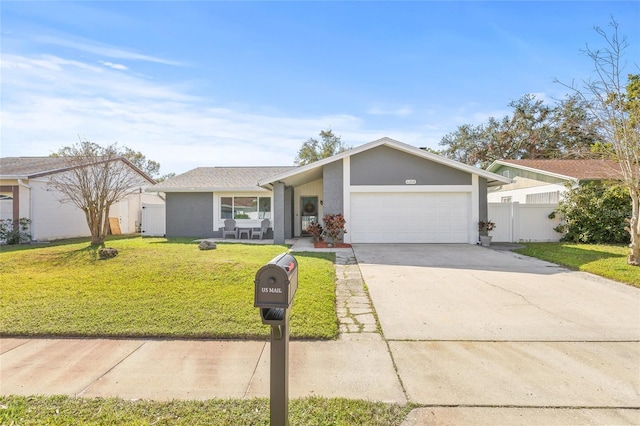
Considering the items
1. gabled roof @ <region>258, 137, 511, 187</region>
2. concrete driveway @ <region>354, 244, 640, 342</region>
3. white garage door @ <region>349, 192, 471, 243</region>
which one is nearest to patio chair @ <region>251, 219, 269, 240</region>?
gabled roof @ <region>258, 137, 511, 187</region>

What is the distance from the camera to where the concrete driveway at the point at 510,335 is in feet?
9.37

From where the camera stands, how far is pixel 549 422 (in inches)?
96.0

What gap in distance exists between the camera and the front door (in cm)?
1677

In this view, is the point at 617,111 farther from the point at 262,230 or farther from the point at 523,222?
the point at 262,230

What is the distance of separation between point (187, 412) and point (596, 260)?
11.0 metres

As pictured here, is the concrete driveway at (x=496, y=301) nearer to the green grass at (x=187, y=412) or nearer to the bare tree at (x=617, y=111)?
the green grass at (x=187, y=412)

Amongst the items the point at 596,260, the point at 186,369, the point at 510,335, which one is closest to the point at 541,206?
the point at 596,260

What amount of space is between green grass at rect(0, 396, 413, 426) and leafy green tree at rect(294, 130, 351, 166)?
32213mm

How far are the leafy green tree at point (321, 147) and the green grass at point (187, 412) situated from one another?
1268 inches

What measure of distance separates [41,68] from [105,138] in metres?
4.85

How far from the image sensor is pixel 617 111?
8844 millimetres

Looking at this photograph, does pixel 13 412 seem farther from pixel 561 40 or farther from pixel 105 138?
pixel 561 40

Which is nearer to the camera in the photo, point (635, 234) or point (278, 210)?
point (635, 234)

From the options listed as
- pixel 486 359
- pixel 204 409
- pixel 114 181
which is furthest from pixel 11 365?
pixel 114 181
